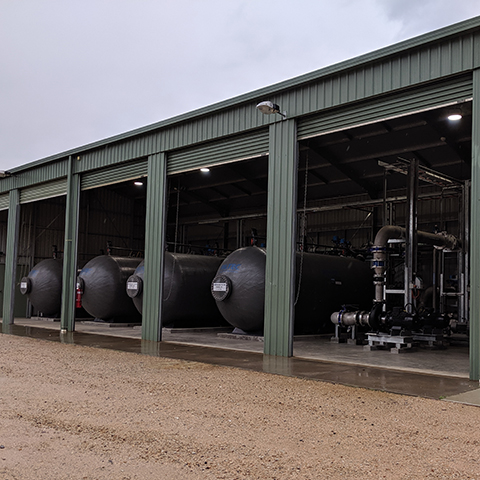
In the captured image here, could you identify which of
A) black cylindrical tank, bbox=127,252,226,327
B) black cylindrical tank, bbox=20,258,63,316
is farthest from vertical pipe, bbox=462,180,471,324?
black cylindrical tank, bbox=20,258,63,316

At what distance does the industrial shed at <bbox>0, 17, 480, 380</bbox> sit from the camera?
9.01 m

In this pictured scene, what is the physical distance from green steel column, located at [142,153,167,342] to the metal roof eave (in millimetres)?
1131

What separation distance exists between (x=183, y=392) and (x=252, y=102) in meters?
6.59

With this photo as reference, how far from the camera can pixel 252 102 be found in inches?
448

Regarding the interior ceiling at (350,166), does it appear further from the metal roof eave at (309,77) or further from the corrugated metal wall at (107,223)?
the metal roof eave at (309,77)

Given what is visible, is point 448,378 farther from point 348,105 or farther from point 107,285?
point 107,285

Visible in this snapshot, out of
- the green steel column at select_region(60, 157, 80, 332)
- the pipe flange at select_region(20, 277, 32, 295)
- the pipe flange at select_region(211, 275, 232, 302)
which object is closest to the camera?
the pipe flange at select_region(211, 275, 232, 302)

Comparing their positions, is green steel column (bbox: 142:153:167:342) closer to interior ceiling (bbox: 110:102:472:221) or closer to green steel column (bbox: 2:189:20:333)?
interior ceiling (bbox: 110:102:472:221)

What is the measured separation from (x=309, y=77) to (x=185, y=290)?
7.84m

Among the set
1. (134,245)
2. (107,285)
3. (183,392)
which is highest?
(134,245)

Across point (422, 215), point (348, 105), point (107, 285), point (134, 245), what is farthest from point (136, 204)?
point (348, 105)

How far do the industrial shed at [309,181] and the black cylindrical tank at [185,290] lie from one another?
5.84ft

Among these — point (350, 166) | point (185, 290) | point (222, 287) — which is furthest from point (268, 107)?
point (350, 166)

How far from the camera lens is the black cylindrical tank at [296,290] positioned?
1390cm
